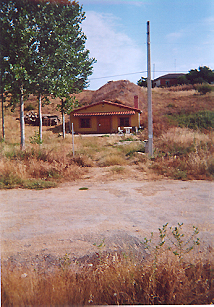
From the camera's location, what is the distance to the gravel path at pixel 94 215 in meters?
3.23

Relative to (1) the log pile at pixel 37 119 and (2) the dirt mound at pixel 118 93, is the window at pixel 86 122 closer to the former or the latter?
(1) the log pile at pixel 37 119

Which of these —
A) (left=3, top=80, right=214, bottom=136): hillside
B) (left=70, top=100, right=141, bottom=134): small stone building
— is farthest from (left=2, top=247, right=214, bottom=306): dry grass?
(left=70, top=100, right=141, bottom=134): small stone building

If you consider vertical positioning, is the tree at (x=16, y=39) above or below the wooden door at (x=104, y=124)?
above

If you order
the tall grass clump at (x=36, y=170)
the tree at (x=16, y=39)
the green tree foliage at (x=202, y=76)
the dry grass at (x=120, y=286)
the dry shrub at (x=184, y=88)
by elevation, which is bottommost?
the dry grass at (x=120, y=286)

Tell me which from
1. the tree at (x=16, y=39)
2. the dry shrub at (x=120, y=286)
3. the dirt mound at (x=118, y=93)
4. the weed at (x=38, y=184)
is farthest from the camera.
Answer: the dirt mound at (x=118, y=93)

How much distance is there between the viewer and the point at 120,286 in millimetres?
2076

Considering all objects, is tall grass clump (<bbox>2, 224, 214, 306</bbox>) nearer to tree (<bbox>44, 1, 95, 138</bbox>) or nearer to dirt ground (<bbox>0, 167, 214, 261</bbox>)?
dirt ground (<bbox>0, 167, 214, 261</bbox>)

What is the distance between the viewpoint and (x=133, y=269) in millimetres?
2236

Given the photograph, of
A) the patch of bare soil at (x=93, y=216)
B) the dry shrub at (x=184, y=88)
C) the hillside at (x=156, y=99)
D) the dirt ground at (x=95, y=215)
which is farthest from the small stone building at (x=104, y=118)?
the dirt ground at (x=95, y=215)

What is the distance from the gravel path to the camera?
323cm

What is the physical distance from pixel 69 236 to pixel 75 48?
438 inches

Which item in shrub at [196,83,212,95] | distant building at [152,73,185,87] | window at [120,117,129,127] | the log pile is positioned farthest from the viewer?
distant building at [152,73,185,87]

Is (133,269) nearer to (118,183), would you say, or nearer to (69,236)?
(69,236)

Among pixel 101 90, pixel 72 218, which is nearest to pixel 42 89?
pixel 72 218
